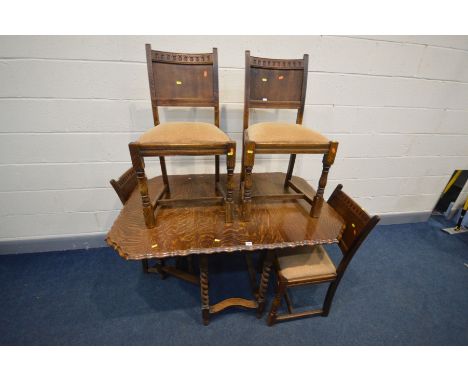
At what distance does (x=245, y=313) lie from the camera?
1.39 m

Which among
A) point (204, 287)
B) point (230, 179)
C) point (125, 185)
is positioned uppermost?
point (230, 179)

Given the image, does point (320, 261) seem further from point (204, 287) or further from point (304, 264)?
point (204, 287)

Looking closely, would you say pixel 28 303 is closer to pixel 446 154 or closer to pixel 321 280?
pixel 321 280

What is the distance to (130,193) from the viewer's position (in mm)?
1332

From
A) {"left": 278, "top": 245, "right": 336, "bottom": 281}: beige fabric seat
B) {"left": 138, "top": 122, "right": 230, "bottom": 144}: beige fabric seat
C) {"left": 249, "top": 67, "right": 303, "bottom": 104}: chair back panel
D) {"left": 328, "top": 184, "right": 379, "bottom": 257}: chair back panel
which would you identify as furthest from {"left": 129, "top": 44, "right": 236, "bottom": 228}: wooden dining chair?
A: {"left": 328, "top": 184, "right": 379, "bottom": 257}: chair back panel

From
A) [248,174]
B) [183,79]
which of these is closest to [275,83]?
[183,79]

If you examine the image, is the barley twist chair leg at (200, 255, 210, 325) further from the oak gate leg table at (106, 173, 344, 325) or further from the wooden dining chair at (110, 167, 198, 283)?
the wooden dining chair at (110, 167, 198, 283)

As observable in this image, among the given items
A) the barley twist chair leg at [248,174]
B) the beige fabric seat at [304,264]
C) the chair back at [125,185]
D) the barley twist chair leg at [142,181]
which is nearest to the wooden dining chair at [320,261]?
the beige fabric seat at [304,264]

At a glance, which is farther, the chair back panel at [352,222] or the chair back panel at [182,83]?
the chair back panel at [182,83]

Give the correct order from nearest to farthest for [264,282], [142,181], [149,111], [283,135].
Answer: [142,181]
[283,135]
[264,282]
[149,111]

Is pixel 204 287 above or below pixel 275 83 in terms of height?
below

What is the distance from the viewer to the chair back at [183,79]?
3.85 feet

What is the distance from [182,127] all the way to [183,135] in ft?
0.38

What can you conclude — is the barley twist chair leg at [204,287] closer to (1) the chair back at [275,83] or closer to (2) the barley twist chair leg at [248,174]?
(2) the barley twist chair leg at [248,174]
